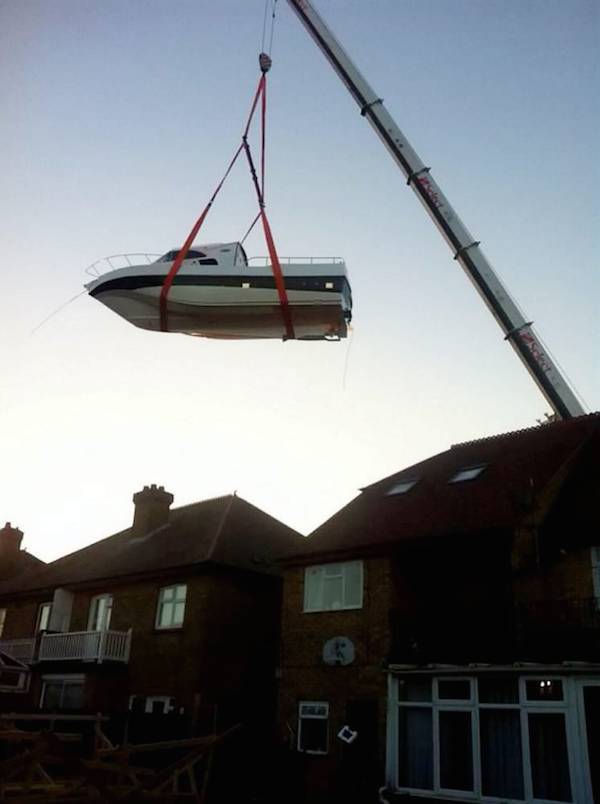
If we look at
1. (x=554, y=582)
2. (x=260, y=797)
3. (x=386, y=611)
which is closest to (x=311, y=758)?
(x=260, y=797)

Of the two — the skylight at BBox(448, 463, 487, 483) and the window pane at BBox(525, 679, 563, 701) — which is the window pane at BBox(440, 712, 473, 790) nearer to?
the window pane at BBox(525, 679, 563, 701)

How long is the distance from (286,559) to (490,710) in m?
7.30

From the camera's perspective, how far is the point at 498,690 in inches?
567

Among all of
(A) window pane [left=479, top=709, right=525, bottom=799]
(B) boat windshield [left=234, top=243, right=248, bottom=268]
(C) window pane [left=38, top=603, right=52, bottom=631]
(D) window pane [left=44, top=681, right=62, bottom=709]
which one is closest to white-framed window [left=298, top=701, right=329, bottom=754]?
(A) window pane [left=479, top=709, right=525, bottom=799]

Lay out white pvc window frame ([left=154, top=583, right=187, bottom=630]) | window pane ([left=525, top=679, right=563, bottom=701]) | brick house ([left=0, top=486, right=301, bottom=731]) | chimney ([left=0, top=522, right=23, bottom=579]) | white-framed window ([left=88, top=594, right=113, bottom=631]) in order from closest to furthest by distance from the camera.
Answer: window pane ([left=525, top=679, right=563, bottom=701]) → brick house ([left=0, top=486, right=301, bottom=731]) → white pvc window frame ([left=154, top=583, right=187, bottom=630]) → white-framed window ([left=88, top=594, right=113, bottom=631]) → chimney ([left=0, top=522, right=23, bottom=579])

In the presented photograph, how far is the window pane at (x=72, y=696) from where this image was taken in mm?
23131

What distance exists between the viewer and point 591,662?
42.2 feet

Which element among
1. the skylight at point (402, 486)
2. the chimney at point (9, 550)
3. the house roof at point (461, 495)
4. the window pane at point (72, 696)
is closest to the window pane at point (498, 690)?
the house roof at point (461, 495)

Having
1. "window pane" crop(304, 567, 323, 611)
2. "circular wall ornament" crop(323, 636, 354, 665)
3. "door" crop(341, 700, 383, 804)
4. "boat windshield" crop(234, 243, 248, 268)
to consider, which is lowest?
"door" crop(341, 700, 383, 804)

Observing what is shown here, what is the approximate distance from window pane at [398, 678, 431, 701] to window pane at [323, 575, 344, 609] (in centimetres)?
303

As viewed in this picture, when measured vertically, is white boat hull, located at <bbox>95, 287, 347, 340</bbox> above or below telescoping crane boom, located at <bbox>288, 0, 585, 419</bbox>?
below

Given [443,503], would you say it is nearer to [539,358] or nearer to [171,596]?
[539,358]

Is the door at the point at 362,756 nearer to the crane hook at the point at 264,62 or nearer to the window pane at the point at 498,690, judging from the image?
the window pane at the point at 498,690

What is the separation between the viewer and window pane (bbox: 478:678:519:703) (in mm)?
14148
